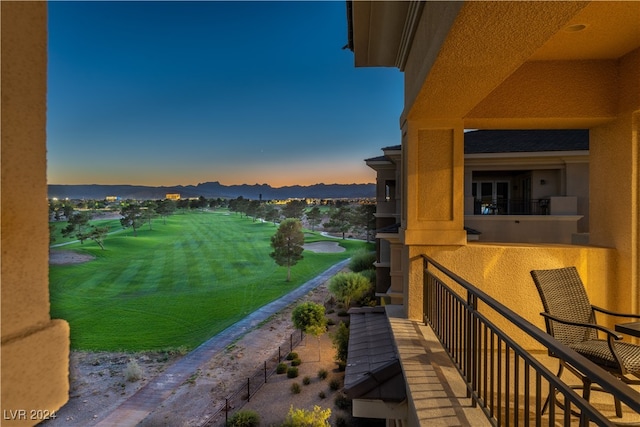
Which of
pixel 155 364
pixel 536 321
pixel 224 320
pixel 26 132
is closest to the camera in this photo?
pixel 26 132

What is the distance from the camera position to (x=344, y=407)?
1227 centimetres

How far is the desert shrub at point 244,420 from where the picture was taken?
11578 millimetres

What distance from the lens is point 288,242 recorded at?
34.3 m

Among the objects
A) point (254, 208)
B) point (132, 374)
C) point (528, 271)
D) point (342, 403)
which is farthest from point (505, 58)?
point (254, 208)

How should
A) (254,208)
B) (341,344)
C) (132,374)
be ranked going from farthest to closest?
(254,208), (132,374), (341,344)

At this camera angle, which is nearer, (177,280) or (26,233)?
(26,233)

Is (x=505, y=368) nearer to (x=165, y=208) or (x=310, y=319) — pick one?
(x=310, y=319)

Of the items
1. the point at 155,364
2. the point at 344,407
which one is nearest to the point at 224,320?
the point at 155,364

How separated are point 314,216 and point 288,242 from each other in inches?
606

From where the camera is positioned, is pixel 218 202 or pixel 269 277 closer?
pixel 269 277

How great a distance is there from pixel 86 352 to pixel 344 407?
23.2 meters

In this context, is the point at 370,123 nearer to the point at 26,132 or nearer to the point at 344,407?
the point at 344,407

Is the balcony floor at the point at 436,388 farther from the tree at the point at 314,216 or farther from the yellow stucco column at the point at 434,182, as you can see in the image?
the tree at the point at 314,216

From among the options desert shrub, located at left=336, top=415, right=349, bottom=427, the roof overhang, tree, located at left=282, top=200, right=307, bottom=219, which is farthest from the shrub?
tree, located at left=282, top=200, right=307, bottom=219
